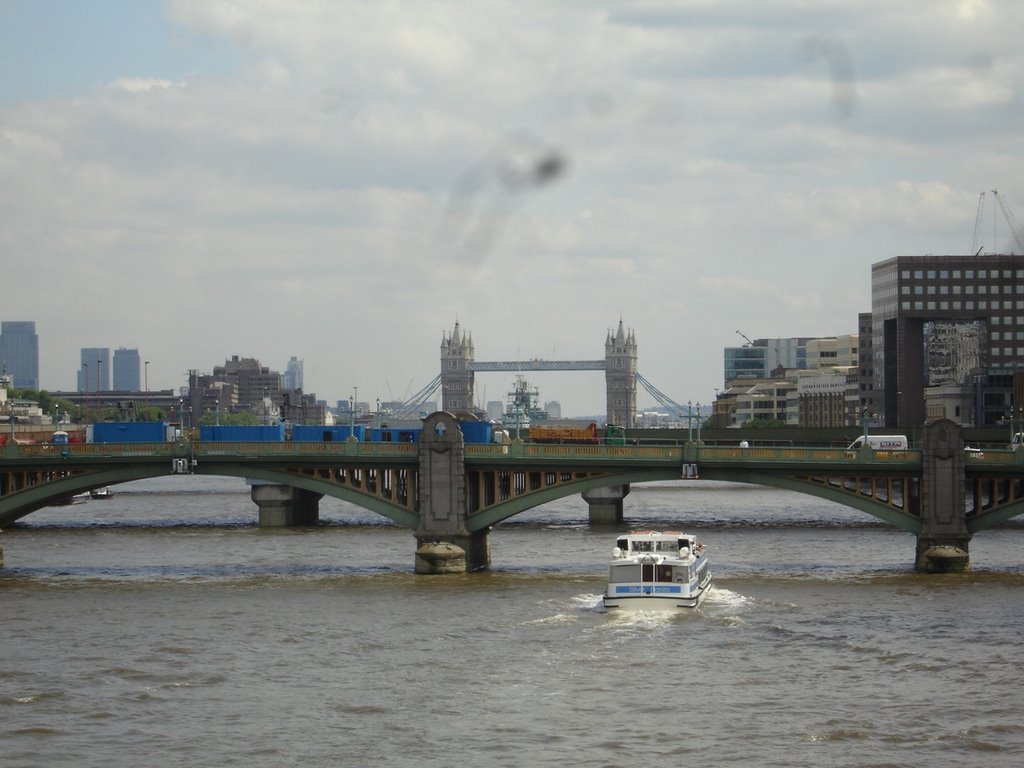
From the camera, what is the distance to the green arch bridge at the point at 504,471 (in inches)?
3807

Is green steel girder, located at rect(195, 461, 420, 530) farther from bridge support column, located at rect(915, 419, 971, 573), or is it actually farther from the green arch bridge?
bridge support column, located at rect(915, 419, 971, 573)

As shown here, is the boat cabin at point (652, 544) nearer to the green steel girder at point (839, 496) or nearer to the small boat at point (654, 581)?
the small boat at point (654, 581)

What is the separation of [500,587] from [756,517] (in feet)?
222

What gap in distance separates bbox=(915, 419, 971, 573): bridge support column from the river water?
1.92 meters

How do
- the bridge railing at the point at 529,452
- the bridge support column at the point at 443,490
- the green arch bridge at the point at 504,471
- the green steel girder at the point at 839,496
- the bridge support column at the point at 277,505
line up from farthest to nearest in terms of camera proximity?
1. the bridge support column at the point at 277,505
2. the bridge support column at the point at 443,490
3. the bridge railing at the point at 529,452
4. the green steel girder at the point at 839,496
5. the green arch bridge at the point at 504,471

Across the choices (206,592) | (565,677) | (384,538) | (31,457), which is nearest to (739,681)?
(565,677)

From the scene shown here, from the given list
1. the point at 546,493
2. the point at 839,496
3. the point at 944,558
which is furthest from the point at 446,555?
the point at 944,558

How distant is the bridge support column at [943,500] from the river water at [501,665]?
6.29 feet

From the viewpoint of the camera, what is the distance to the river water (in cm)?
5478

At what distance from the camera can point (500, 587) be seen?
92250 millimetres

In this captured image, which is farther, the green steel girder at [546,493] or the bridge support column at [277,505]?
the bridge support column at [277,505]

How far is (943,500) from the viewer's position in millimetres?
96188

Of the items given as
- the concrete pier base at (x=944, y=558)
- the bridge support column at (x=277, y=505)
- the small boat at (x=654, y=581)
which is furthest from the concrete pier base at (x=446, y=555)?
the bridge support column at (x=277, y=505)

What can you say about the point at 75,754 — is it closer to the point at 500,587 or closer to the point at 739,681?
the point at 739,681
